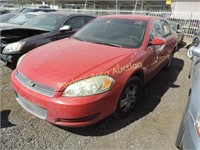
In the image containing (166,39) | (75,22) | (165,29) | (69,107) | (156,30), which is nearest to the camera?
(69,107)

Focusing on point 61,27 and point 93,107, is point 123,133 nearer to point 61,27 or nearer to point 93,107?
point 93,107

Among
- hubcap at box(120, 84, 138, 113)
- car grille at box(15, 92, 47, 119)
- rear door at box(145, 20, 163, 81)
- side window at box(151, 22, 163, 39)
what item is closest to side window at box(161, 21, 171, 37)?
side window at box(151, 22, 163, 39)

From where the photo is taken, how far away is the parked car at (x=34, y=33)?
445 cm

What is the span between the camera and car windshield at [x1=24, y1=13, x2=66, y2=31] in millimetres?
5545

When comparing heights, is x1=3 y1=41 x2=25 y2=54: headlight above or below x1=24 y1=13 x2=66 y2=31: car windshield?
below

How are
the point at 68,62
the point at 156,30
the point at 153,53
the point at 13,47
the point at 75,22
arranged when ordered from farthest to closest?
the point at 75,22, the point at 13,47, the point at 156,30, the point at 153,53, the point at 68,62

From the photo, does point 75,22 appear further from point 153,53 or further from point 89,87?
point 89,87

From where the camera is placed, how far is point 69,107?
2.35 m

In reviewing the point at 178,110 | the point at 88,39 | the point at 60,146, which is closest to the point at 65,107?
the point at 60,146

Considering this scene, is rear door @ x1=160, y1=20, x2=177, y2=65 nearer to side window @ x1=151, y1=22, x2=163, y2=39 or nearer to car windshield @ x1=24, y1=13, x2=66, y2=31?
side window @ x1=151, y1=22, x2=163, y2=39

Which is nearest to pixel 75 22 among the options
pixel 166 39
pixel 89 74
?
pixel 166 39

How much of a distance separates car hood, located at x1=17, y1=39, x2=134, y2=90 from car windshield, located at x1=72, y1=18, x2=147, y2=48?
0.76ft

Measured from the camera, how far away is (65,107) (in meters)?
2.35

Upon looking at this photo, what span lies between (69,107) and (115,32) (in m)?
1.91
